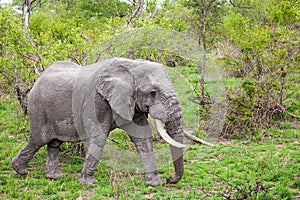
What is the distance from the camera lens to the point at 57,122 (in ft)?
20.2

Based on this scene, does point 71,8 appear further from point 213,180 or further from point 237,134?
point 213,180

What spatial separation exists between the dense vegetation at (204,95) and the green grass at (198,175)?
0.02 metres

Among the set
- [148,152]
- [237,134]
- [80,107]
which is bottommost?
[237,134]

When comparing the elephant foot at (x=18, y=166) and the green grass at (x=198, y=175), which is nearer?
the green grass at (x=198, y=175)

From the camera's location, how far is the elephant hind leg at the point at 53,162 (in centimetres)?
630

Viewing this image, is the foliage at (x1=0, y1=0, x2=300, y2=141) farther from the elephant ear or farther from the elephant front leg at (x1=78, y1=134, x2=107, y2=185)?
the elephant front leg at (x1=78, y1=134, x2=107, y2=185)

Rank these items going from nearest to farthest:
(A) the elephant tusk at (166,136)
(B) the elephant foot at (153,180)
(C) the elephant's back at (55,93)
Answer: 1. (A) the elephant tusk at (166,136)
2. (B) the elephant foot at (153,180)
3. (C) the elephant's back at (55,93)

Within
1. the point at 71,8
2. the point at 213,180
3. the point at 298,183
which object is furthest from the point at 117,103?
the point at 71,8

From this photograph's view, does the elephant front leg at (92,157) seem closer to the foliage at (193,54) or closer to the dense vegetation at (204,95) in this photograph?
the dense vegetation at (204,95)

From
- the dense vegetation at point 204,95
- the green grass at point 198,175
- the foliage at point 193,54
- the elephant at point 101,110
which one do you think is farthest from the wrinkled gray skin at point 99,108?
the foliage at point 193,54

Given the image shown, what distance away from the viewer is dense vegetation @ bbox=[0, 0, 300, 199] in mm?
5762

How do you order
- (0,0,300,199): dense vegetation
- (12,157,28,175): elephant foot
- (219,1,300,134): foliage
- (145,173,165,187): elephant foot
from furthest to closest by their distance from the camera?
(219,1,300,134): foliage
(12,157,28,175): elephant foot
(145,173,165,187): elephant foot
(0,0,300,199): dense vegetation

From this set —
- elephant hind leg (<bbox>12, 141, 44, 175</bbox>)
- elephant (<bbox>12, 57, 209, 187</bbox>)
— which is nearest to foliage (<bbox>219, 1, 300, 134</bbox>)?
elephant (<bbox>12, 57, 209, 187</bbox>)

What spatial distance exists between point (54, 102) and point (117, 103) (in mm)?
1087
